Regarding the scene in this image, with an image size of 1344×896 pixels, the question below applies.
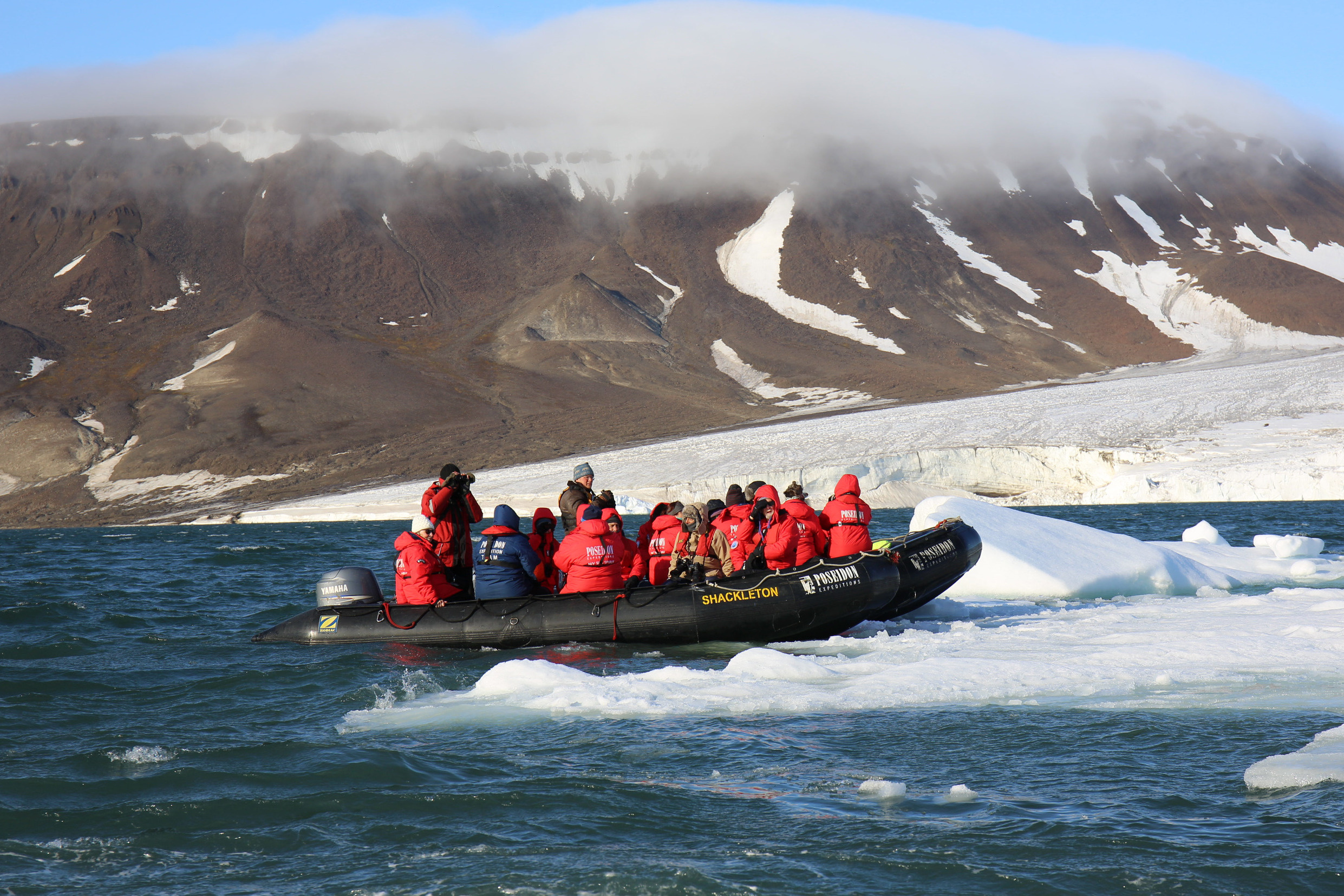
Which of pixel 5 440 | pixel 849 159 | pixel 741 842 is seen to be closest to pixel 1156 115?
pixel 849 159

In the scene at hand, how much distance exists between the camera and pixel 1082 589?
11.7m

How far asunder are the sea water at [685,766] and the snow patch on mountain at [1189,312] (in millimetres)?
82640

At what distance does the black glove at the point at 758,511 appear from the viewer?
980 cm

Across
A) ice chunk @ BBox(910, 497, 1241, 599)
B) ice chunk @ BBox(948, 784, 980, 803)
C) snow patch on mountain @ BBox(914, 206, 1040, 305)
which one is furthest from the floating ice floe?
snow patch on mountain @ BBox(914, 206, 1040, 305)

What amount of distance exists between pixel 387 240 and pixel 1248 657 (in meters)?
96.1

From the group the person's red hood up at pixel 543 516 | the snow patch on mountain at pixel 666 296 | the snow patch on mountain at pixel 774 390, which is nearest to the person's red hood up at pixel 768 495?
the person's red hood up at pixel 543 516

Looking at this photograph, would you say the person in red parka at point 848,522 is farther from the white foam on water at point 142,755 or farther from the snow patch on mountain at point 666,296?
the snow patch on mountain at point 666,296

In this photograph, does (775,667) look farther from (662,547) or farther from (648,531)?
(648,531)

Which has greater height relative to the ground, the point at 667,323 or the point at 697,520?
the point at 667,323

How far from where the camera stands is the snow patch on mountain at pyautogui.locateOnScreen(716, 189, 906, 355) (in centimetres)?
8894

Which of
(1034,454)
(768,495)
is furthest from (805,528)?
(1034,454)

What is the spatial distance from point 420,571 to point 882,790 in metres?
5.48

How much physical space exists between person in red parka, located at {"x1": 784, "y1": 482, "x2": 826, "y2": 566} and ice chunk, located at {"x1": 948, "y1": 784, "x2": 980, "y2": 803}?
4.55 m

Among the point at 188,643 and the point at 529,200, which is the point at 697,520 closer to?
the point at 188,643
